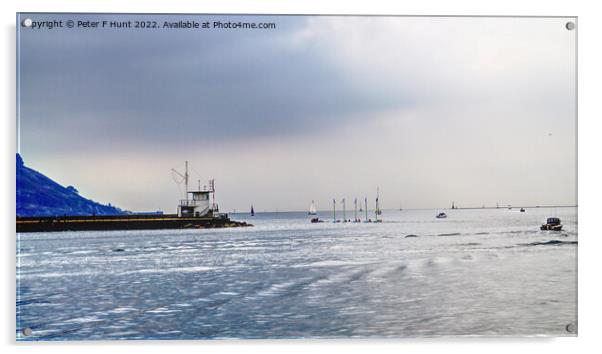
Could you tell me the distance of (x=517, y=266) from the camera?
15.7 ft

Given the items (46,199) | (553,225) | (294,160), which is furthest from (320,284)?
(46,199)

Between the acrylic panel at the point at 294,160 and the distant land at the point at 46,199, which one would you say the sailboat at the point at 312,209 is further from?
the distant land at the point at 46,199

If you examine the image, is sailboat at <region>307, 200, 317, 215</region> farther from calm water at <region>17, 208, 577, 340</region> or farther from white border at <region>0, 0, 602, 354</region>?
white border at <region>0, 0, 602, 354</region>

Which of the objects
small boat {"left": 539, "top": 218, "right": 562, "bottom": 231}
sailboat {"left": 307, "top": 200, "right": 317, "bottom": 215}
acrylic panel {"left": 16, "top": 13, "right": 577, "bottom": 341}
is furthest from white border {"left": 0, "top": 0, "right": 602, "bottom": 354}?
sailboat {"left": 307, "top": 200, "right": 317, "bottom": 215}

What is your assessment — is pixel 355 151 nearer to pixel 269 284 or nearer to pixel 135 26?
pixel 269 284

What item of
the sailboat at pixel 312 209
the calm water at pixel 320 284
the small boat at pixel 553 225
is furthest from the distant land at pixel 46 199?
the small boat at pixel 553 225

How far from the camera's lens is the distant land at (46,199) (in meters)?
4.39

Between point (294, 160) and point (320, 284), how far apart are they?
92 cm

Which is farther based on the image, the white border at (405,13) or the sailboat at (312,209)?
the sailboat at (312,209)

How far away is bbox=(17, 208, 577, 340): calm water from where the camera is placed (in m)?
4.38

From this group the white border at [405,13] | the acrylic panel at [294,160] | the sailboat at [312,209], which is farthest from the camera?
the sailboat at [312,209]

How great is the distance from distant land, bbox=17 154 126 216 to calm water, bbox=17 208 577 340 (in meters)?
0.19

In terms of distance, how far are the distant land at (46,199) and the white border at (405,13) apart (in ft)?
0.22
